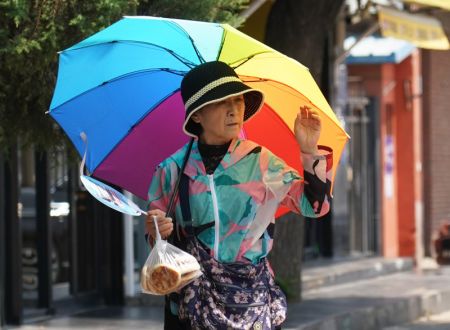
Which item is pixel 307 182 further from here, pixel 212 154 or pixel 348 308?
pixel 348 308

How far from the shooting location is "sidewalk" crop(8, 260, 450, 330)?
1013 cm

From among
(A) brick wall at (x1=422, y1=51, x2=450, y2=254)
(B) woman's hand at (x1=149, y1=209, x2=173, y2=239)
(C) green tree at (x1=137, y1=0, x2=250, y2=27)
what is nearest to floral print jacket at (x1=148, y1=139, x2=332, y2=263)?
(B) woman's hand at (x1=149, y1=209, x2=173, y2=239)

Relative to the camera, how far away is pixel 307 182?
4.26 meters

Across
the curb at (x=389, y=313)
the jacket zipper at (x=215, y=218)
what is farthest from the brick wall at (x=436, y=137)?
the jacket zipper at (x=215, y=218)

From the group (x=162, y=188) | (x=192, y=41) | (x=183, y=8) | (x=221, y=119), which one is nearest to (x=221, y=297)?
(x=162, y=188)

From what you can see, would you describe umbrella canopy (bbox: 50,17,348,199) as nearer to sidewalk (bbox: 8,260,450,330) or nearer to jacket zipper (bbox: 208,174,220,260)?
jacket zipper (bbox: 208,174,220,260)

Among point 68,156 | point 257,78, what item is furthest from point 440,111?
point 257,78

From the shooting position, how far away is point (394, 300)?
478 inches

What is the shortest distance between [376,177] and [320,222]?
72.0 inches

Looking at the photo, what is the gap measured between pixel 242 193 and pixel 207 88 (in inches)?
15.5

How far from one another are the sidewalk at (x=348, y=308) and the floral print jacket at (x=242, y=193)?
5.25 meters

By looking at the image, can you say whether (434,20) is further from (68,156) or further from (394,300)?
(68,156)

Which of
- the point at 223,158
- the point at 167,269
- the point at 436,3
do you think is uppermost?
the point at 436,3

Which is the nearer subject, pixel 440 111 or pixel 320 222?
pixel 320 222
